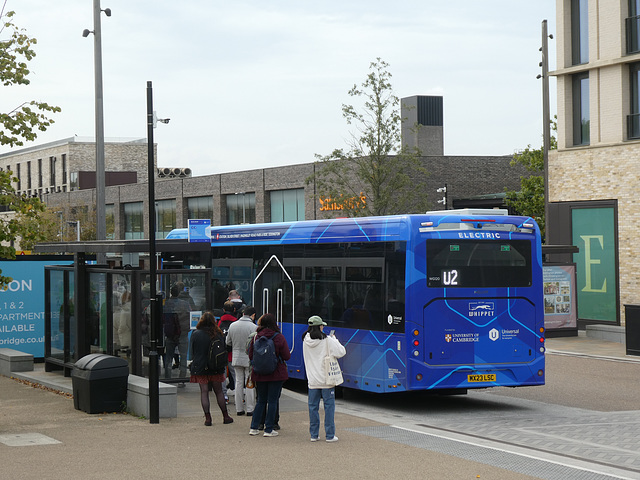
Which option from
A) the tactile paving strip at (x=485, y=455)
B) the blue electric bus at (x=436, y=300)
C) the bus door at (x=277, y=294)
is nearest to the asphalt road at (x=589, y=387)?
the blue electric bus at (x=436, y=300)

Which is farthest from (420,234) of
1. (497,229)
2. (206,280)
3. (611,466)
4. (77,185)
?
(77,185)

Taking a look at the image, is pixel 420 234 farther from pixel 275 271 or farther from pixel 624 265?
pixel 624 265

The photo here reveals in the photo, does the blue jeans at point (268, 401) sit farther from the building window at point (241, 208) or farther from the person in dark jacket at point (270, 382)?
the building window at point (241, 208)

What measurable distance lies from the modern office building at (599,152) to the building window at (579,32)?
34 mm

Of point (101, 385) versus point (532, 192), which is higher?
point (532, 192)

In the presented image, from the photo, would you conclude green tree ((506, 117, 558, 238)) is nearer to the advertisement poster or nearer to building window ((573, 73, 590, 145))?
building window ((573, 73, 590, 145))

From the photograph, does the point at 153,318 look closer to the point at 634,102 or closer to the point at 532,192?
the point at 634,102

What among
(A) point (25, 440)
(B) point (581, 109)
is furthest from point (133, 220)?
(A) point (25, 440)

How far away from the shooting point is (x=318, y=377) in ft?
40.1

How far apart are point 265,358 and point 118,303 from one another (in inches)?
213

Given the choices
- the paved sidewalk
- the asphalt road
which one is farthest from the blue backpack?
the asphalt road

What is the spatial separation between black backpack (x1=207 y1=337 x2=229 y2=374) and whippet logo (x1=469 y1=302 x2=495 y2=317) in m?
4.09

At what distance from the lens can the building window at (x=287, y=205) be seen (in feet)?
182

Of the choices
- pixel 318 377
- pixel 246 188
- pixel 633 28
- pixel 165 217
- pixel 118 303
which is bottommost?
pixel 318 377
